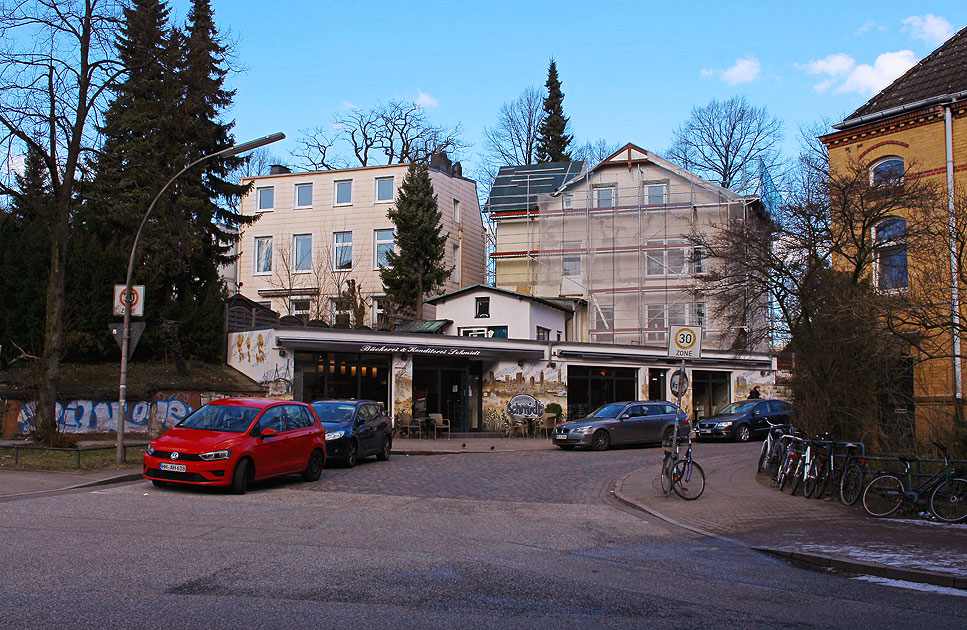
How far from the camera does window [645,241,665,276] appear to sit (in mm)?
40969

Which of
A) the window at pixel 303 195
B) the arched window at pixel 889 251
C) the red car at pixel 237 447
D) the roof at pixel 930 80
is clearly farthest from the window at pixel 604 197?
the red car at pixel 237 447

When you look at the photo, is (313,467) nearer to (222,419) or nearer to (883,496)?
(222,419)

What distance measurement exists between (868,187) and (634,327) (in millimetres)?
24565

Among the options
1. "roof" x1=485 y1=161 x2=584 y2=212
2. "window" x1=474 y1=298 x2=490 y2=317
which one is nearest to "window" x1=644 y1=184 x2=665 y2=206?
"roof" x1=485 y1=161 x2=584 y2=212

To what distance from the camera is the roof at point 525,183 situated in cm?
4719

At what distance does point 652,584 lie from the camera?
7.60 metres

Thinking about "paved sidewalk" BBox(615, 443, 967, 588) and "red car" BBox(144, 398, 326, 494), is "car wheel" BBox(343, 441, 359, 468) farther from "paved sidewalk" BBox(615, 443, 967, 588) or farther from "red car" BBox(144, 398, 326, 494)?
"paved sidewalk" BBox(615, 443, 967, 588)

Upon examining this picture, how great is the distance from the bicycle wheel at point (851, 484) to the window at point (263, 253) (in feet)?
125

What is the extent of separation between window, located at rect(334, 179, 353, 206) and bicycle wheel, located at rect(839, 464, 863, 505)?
1423 inches

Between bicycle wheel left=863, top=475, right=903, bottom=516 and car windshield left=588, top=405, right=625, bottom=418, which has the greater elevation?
car windshield left=588, top=405, right=625, bottom=418

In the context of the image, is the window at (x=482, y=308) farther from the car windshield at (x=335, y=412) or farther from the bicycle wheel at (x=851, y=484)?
the bicycle wheel at (x=851, y=484)

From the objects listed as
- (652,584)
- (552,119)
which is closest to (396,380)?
(652,584)

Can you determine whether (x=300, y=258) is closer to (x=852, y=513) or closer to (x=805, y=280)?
(x=805, y=280)

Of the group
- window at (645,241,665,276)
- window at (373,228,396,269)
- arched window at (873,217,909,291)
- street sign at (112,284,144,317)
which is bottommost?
street sign at (112,284,144,317)
